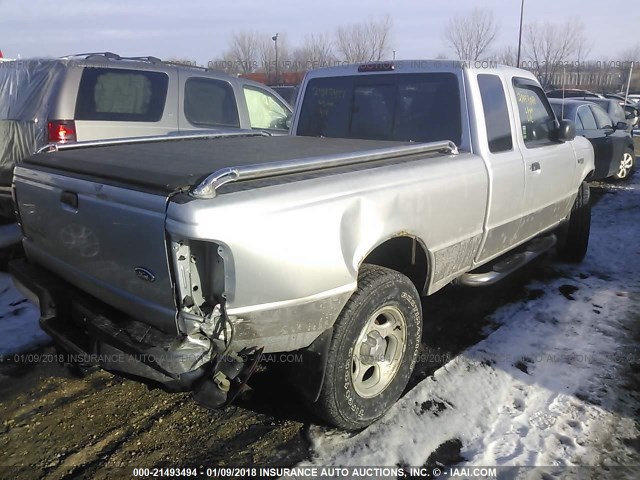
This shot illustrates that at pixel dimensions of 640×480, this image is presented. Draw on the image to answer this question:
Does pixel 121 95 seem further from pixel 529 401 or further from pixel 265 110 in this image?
pixel 529 401

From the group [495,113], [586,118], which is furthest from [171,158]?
[586,118]

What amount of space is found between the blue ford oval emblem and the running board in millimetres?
2345

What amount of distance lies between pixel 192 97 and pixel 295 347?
4.83m

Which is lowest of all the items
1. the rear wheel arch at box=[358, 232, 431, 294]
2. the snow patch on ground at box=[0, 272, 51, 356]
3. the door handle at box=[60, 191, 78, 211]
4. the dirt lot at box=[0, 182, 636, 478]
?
the dirt lot at box=[0, 182, 636, 478]

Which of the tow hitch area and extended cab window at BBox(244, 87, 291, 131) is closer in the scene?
the tow hitch area

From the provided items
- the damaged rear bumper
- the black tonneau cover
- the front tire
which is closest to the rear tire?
the black tonneau cover

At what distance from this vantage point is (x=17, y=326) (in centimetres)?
402

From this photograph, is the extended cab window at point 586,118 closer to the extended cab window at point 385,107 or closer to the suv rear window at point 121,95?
the extended cab window at point 385,107

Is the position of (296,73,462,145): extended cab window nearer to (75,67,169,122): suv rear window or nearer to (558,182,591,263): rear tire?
(75,67,169,122): suv rear window

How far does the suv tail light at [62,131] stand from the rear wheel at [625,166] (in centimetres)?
1001

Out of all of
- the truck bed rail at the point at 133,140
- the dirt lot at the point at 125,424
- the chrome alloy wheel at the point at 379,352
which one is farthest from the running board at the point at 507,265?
the truck bed rail at the point at 133,140

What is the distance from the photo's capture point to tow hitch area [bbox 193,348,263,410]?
7.36 feet

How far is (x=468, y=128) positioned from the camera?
368 cm

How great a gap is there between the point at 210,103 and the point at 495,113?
155 inches
